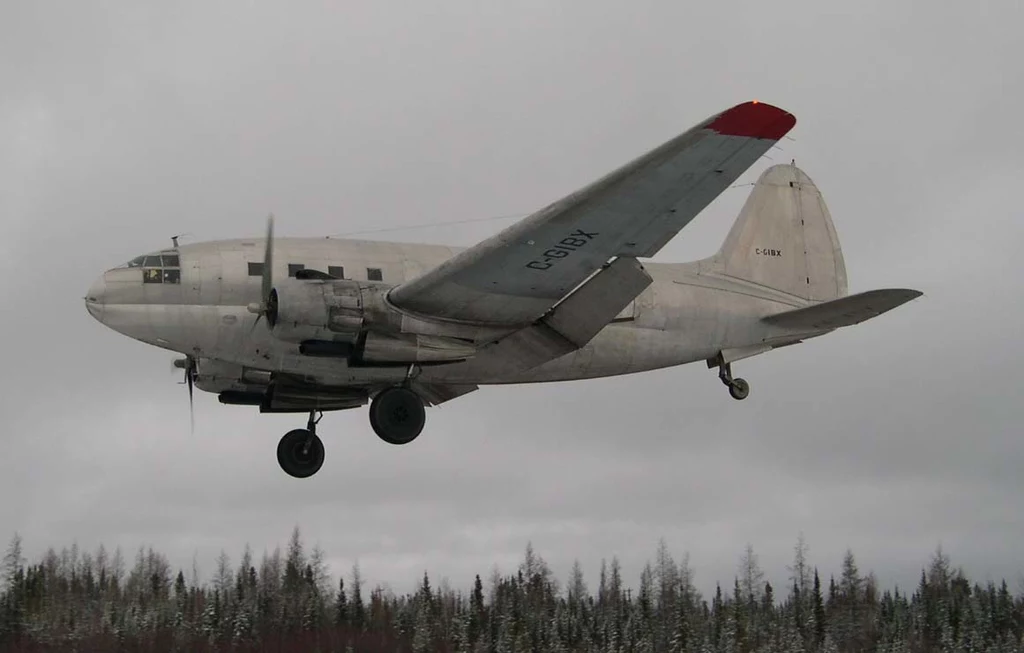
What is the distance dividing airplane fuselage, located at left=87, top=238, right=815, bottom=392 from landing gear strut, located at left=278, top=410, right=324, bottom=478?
1.65 m

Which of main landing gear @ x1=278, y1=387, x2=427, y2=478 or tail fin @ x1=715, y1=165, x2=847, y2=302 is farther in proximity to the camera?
tail fin @ x1=715, y1=165, x2=847, y2=302

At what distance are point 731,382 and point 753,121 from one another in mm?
8559

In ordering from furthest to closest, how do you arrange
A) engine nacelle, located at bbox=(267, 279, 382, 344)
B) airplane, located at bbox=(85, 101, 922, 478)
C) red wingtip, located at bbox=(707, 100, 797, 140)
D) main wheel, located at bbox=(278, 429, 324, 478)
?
main wheel, located at bbox=(278, 429, 324, 478), engine nacelle, located at bbox=(267, 279, 382, 344), airplane, located at bbox=(85, 101, 922, 478), red wingtip, located at bbox=(707, 100, 797, 140)

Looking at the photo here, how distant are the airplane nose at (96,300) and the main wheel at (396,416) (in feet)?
15.0

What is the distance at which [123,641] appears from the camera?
7394cm

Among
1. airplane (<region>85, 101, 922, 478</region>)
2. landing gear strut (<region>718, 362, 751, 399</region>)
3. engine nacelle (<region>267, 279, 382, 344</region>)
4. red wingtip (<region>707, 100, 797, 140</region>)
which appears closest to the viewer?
red wingtip (<region>707, 100, 797, 140</region>)

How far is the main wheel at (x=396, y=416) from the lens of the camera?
20875mm

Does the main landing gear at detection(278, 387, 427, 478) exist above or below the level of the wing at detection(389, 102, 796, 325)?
below

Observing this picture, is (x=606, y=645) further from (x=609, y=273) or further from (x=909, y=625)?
(x=609, y=273)

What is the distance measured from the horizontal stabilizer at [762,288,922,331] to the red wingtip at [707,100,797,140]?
6275mm

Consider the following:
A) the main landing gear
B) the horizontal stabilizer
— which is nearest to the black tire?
the horizontal stabilizer

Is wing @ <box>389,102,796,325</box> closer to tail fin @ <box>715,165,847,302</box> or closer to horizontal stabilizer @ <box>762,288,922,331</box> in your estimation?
horizontal stabilizer @ <box>762,288,922,331</box>

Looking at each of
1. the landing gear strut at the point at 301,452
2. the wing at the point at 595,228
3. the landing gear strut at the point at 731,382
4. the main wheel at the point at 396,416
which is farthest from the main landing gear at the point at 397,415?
the landing gear strut at the point at 731,382

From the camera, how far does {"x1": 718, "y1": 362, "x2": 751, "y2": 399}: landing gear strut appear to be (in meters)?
24.3
